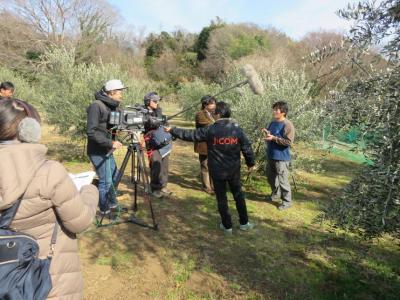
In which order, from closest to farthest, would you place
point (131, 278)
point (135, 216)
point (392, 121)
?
point (392, 121)
point (131, 278)
point (135, 216)

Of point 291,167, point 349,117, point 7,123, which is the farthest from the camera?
point 291,167

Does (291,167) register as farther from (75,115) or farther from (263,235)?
(75,115)

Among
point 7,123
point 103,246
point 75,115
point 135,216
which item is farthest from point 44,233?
point 75,115

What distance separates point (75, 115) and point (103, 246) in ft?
19.1

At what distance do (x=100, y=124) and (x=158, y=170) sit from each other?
2155 mm

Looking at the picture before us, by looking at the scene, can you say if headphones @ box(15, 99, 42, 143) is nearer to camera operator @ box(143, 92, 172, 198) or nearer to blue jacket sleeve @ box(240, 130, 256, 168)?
blue jacket sleeve @ box(240, 130, 256, 168)

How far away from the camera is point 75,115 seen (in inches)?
390

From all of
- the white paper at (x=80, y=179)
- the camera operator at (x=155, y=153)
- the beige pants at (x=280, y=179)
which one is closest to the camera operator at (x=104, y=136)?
the camera operator at (x=155, y=153)

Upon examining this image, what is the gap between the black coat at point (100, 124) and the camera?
208 inches

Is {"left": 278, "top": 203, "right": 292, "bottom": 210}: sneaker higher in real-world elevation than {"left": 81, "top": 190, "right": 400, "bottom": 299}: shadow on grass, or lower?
higher

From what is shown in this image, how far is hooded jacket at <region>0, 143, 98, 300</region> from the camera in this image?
6.50 ft

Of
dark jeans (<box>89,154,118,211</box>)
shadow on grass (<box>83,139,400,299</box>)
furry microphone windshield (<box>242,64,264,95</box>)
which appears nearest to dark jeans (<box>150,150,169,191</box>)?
shadow on grass (<box>83,139,400,299</box>)

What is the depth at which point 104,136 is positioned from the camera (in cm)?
541

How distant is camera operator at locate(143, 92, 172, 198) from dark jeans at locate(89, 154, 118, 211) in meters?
1.37
